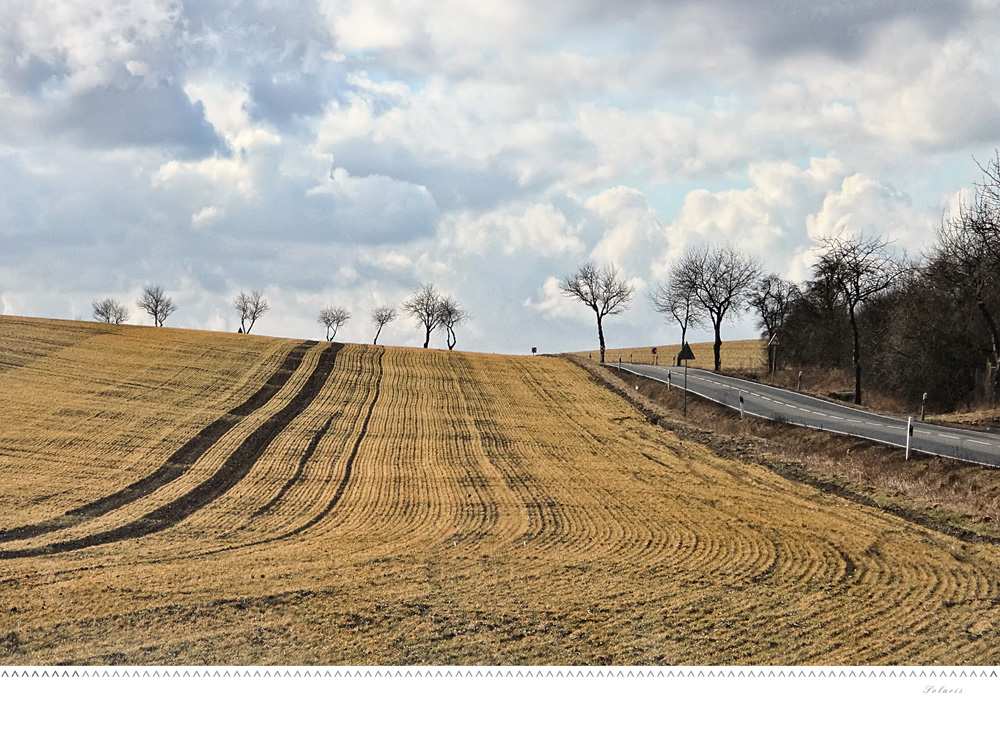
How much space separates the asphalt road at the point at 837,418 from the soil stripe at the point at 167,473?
21.3 m

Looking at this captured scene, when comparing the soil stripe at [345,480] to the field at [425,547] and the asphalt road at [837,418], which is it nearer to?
the field at [425,547]

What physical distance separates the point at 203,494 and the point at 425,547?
27.5ft

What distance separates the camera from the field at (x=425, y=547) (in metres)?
10.8

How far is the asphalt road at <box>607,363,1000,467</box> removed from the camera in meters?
25.5

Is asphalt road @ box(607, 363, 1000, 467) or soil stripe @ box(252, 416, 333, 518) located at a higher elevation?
asphalt road @ box(607, 363, 1000, 467)

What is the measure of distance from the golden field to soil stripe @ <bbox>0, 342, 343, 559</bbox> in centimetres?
4713

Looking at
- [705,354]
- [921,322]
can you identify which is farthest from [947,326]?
[705,354]

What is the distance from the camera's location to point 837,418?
3472 cm

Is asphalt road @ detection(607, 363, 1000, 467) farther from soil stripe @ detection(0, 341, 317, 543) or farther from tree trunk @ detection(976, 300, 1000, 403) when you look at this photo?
soil stripe @ detection(0, 341, 317, 543)

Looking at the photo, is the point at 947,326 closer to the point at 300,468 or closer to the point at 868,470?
the point at 868,470

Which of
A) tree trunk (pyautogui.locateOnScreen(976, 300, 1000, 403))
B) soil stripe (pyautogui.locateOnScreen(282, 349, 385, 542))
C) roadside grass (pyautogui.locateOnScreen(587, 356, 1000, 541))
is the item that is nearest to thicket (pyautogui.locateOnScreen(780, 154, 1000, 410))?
tree trunk (pyautogui.locateOnScreen(976, 300, 1000, 403))

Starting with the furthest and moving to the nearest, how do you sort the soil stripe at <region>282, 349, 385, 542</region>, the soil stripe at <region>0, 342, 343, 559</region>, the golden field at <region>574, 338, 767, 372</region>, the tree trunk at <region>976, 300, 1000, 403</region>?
the golden field at <region>574, 338, 767, 372</region>, the tree trunk at <region>976, 300, 1000, 403</region>, the soil stripe at <region>282, 349, 385, 542</region>, the soil stripe at <region>0, 342, 343, 559</region>
